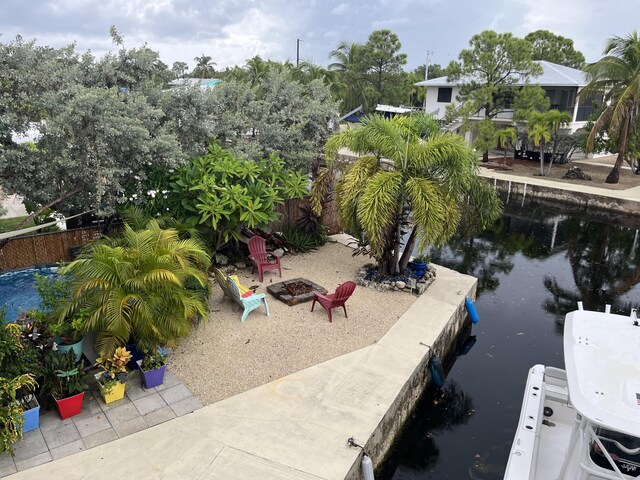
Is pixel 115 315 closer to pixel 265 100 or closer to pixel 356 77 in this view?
pixel 265 100

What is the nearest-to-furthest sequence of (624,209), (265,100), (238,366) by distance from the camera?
(238,366), (265,100), (624,209)

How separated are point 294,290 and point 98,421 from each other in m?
4.63

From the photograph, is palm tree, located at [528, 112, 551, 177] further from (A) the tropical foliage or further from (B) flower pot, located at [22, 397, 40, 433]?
(B) flower pot, located at [22, 397, 40, 433]

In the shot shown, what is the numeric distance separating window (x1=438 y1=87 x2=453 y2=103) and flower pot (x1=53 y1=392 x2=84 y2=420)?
33.9 meters

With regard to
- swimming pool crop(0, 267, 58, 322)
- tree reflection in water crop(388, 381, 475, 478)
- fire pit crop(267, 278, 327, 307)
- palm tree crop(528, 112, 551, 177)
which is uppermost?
palm tree crop(528, 112, 551, 177)

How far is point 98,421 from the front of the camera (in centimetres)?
581

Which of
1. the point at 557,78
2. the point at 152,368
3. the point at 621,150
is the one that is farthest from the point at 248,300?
the point at 557,78

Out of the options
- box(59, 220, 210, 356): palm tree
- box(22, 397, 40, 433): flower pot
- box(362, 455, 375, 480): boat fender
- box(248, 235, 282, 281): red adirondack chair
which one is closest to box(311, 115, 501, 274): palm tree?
box(248, 235, 282, 281): red adirondack chair

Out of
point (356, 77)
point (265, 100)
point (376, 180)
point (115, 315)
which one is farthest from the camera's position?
point (356, 77)

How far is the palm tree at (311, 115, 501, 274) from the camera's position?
9.21 metres

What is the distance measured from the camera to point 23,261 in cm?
980

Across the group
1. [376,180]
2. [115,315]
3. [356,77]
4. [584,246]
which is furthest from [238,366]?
[356,77]

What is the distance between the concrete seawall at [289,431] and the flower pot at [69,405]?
2.44 feet

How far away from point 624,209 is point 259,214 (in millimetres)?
17869
